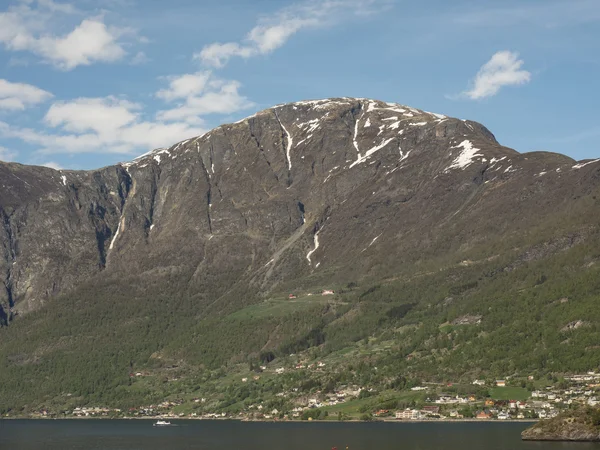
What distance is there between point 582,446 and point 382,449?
3934 cm

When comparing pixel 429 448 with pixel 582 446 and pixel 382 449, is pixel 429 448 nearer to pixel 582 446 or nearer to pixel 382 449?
pixel 382 449

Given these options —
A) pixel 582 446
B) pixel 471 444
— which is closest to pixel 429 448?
pixel 471 444

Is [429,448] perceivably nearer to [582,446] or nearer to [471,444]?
[471,444]

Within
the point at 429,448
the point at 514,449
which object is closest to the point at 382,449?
the point at 429,448

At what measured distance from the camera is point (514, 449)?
186 metres

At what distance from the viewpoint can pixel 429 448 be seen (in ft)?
639

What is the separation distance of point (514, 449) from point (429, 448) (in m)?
17.6

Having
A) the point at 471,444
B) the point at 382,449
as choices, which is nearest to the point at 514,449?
the point at 471,444

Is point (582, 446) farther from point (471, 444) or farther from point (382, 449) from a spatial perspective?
point (382, 449)

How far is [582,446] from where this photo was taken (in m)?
189

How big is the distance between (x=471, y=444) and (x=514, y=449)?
1259 centimetres

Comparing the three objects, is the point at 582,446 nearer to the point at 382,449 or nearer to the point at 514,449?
the point at 514,449

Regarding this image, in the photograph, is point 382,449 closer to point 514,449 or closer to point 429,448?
point 429,448

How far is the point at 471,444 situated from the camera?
646 ft
